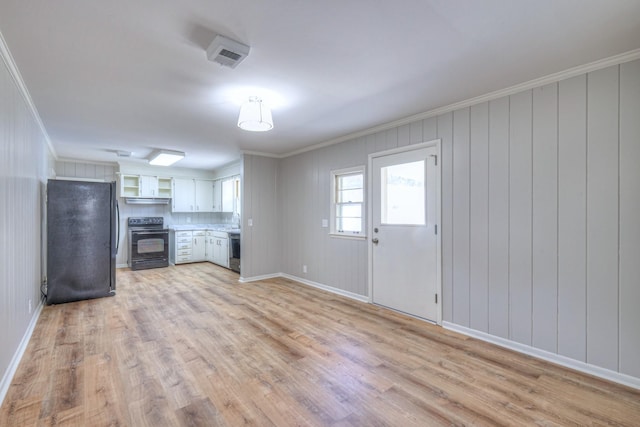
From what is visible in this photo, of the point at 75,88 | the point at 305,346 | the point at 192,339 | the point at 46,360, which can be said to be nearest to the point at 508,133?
the point at 305,346

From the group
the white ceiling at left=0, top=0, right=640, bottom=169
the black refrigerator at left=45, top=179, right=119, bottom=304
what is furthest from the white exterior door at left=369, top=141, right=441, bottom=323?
the black refrigerator at left=45, top=179, right=119, bottom=304

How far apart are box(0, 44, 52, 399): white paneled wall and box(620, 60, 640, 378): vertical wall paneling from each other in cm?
463

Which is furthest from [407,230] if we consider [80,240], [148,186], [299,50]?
[148,186]

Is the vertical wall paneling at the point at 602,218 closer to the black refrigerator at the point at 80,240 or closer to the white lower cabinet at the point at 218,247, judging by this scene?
the black refrigerator at the point at 80,240

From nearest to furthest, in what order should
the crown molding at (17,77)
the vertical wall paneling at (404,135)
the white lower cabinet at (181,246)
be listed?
the crown molding at (17,77), the vertical wall paneling at (404,135), the white lower cabinet at (181,246)

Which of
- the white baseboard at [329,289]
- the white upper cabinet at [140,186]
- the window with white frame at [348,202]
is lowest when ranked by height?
the white baseboard at [329,289]

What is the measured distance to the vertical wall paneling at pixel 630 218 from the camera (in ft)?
7.30

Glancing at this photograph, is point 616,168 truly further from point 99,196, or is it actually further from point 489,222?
point 99,196

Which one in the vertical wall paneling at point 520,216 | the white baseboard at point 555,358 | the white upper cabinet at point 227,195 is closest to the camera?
the white baseboard at point 555,358

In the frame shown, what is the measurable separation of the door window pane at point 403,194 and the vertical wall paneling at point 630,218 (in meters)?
1.72

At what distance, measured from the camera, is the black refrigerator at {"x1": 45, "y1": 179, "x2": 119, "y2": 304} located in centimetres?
424

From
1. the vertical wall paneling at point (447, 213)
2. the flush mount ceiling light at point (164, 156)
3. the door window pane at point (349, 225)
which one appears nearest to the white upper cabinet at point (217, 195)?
the flush mount ceiling light at point (164, 156)

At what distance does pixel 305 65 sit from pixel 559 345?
10.8ft

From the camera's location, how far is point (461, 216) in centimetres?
324
